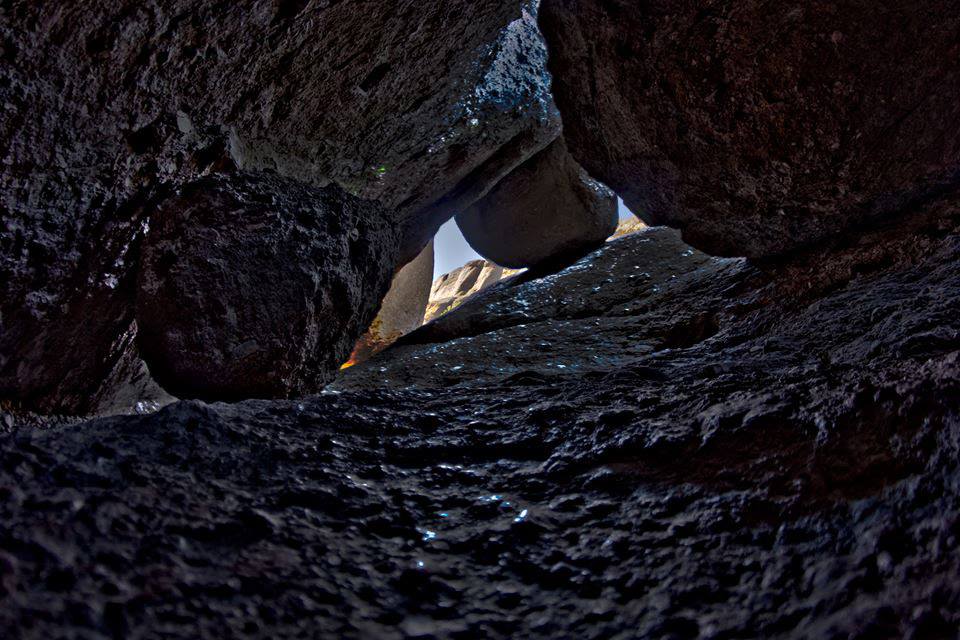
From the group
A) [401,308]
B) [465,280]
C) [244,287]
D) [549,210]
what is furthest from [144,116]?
[465,280]

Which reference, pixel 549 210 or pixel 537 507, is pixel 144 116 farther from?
pixel 549 210

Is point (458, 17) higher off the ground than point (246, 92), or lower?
higher

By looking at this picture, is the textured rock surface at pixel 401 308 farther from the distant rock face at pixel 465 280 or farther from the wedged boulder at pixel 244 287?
the distant rock face at pixel 465 280

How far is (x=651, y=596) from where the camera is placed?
1.09 m

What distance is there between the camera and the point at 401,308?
31.8 feet

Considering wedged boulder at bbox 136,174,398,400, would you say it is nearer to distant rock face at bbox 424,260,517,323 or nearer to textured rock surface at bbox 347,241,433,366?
textured rock surface at bbox 347,241,433,366

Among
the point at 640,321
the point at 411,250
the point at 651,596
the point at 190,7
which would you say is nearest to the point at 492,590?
the point at 651,596

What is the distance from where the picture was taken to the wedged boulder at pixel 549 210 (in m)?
6.85

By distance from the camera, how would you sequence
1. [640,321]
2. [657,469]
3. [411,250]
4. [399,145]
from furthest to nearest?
[411,250], [640,321], [399,145], [657,469]

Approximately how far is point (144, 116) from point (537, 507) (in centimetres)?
202

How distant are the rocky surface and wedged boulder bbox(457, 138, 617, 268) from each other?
4794mm

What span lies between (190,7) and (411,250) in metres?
3.68

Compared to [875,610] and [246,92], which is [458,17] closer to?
[246,92]

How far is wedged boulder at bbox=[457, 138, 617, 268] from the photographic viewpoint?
6.85 meters
